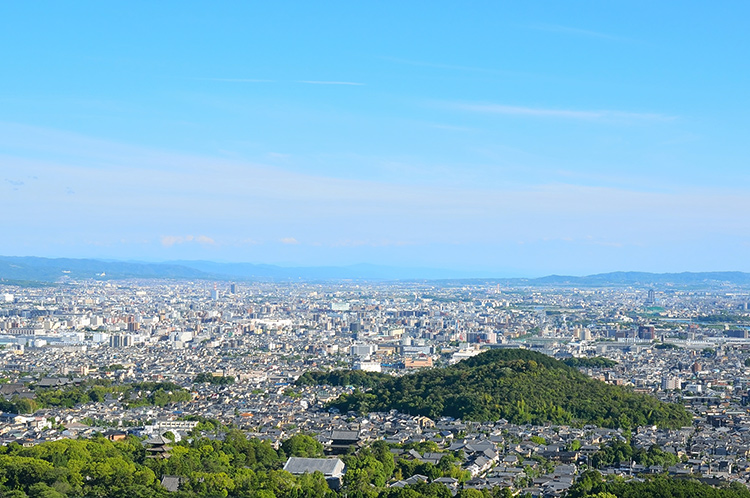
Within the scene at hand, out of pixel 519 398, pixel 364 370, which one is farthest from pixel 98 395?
pixel 519 398

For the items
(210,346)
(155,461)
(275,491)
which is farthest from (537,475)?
(210,346)

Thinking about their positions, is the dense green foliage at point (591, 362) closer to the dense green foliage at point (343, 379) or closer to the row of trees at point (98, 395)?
the dense green foliage at point (343, 379)

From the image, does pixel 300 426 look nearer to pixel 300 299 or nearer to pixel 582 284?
pixel 300 299

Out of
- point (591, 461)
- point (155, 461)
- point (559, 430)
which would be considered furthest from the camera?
point (559, 430)

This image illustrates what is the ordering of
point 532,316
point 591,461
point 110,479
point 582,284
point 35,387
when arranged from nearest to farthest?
point 110,479 < point 591,461 < point 35,387 < point 532,316 < point 582,284

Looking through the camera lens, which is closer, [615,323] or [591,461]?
[591,461]

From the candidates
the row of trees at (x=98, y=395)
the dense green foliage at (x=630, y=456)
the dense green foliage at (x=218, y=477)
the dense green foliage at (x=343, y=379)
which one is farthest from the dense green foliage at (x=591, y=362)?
the dense green foliage at (x=218, y=477)
